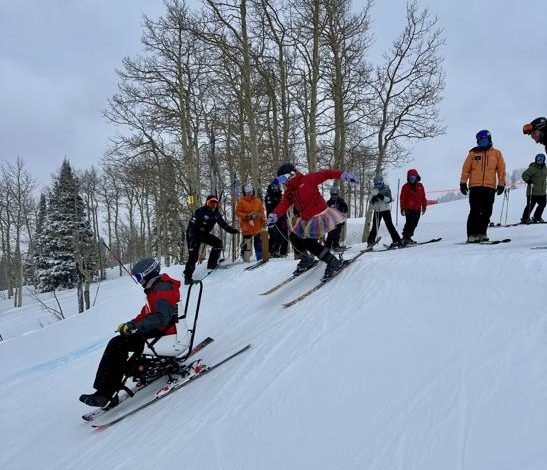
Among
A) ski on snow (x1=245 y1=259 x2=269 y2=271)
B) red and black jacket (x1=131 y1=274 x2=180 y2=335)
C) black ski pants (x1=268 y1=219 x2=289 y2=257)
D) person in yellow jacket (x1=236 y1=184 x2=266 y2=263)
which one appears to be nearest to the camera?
red and black jacket (x1=131 y1=274 x2=180 y2=335)

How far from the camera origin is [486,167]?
24.8ft

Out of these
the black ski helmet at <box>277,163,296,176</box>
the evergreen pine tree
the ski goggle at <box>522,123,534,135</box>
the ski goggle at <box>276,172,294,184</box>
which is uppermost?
the ski goggle at <box>522,123,534,135</box>

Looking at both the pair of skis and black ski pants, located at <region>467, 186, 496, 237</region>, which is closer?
the pair of skis

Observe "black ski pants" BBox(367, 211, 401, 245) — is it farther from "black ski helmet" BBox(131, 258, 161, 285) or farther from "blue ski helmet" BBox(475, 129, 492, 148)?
"black ski helmet" BBox(131, 258, 161, 285)

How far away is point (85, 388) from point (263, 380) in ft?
12.3

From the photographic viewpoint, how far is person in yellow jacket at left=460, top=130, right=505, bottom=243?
754 centimetres

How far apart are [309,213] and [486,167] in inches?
124

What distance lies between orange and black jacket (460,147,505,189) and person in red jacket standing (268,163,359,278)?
8.11ft

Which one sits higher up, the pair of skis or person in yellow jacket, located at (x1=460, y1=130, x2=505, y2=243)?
person in yellow jacket, located at (x1=460, y1=130, x2=505, y2=243)

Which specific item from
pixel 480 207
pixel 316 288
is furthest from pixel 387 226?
pixel 316 288

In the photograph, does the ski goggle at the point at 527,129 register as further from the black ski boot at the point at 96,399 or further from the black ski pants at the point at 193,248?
the black ski pants at the point at 193,248

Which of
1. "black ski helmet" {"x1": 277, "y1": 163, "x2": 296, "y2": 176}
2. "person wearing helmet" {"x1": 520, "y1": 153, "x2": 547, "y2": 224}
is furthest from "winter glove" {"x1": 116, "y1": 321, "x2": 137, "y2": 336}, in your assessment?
"person wearing helmet" {"x1": 520, "y1": 153, "x2": 547, "y2": 224}

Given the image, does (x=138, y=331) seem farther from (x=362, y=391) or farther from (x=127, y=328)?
(x=362, y=391)

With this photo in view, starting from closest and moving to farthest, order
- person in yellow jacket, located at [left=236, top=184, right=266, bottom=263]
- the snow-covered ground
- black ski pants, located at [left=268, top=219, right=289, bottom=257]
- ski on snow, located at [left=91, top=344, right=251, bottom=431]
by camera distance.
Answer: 1. the snow-covered ground
2. ski on snow, located at [left=91, top=344, right=251, bottom=431]
3. person in yellow jacket, located at [left=236, top=184, right=266, bottom=263]
4. black ski pants, located at [left=268, top=219, right=289, bottom=257]
